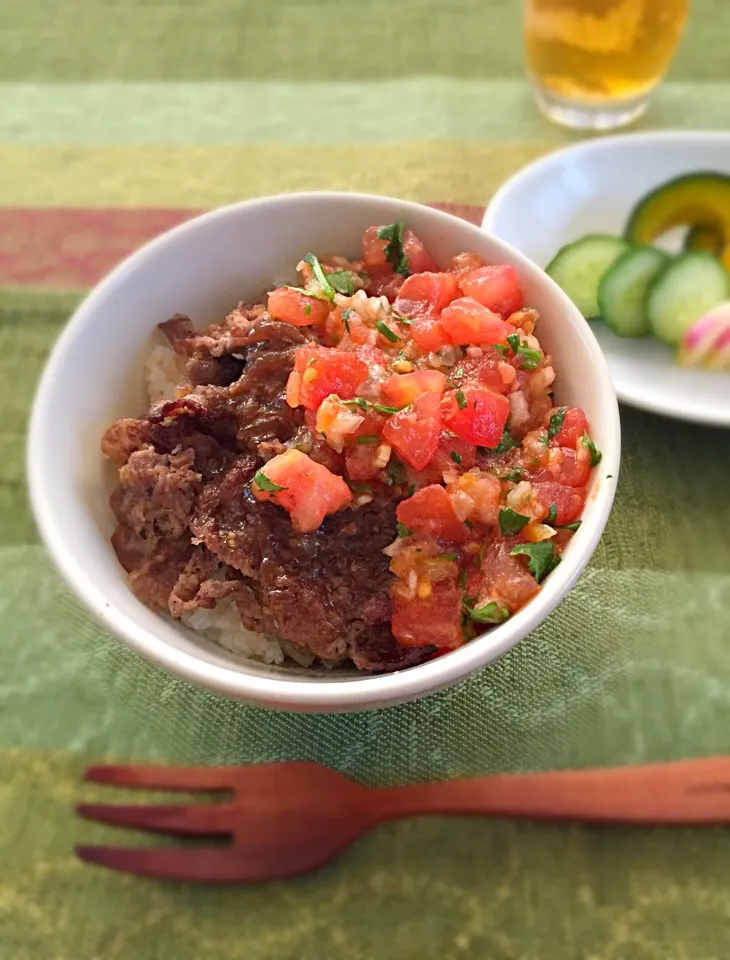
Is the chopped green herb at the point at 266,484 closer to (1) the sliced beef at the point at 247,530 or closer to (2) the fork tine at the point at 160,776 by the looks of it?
(1) the sliced beef at the point at 247,530

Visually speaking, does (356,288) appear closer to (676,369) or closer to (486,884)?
(676,369)

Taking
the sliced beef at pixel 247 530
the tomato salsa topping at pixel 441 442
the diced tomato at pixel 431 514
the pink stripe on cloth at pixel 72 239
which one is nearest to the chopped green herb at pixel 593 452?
the tomato salsa topping at pixel 441 442

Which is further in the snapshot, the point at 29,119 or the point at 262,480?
the point at 29,119

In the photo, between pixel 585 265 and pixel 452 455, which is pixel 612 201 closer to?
pixel 585 265

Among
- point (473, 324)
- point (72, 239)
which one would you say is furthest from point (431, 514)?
point (72, 239)

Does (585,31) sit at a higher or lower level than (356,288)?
higher

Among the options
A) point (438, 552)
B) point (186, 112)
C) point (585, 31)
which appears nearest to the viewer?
point (438, 552)

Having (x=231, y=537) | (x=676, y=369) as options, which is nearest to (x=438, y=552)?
(x=231, y=537)

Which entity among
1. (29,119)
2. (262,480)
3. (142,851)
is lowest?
(142,851)
